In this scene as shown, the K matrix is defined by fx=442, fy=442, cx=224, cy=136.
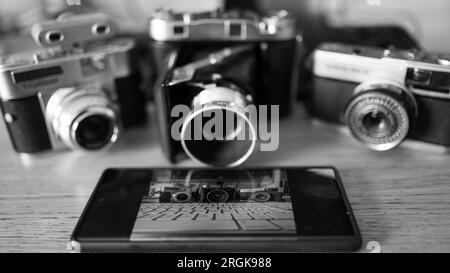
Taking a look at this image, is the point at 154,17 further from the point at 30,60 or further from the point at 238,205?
the point at 238,205

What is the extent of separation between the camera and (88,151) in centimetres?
72

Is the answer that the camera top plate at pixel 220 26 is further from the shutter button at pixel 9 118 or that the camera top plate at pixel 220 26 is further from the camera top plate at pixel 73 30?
the shutter button at pixel 9 118

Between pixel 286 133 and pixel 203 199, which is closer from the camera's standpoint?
pixel 203 199

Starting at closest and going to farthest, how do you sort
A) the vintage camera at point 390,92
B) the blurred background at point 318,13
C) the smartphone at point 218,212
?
the smartphone at point 218,212, the vintage camera at point 390,92, the blurred background at point 318,13

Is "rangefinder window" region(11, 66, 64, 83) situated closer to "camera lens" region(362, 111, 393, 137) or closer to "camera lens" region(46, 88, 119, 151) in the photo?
"camera lens" region(46, 88, 119, 151)

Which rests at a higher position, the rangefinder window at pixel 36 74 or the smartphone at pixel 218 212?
the rangefinder window at pixel 36 74

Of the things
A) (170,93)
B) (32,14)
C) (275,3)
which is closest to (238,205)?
(170,93)

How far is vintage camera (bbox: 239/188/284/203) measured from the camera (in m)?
0.61

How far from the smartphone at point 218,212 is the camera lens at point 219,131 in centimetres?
2

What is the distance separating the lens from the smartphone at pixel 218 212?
0.54 meters

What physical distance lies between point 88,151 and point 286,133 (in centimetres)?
34

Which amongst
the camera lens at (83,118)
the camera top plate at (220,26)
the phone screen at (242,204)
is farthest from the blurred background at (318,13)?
the phone screen at (242,204)

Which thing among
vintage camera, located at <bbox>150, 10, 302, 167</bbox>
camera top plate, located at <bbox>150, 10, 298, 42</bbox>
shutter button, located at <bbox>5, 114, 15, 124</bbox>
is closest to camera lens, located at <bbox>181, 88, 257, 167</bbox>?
vintage camera, located at <bbox>150, 10, 302, 167</bbox>

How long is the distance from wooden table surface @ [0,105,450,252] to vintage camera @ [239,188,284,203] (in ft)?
0.31
